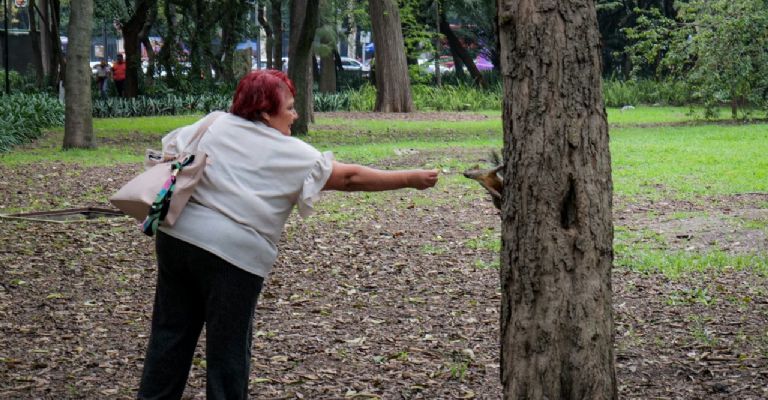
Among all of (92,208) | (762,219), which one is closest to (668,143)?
(762,219)

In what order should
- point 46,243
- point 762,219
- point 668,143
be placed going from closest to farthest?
1. point 46,243
2. point 762,219
3. point 668,143

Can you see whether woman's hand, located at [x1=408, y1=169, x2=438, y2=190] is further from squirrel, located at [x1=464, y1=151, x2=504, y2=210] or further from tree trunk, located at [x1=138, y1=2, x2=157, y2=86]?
tree trunk, located at [x1=138, y1=2, x2=157, y2=86]

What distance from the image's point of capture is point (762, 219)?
1085 centimetres

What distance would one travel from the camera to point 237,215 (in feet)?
14.0

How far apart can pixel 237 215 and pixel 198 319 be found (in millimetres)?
548

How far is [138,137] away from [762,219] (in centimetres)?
1454

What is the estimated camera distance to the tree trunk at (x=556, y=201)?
4.12m

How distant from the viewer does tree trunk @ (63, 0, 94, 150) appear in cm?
1839

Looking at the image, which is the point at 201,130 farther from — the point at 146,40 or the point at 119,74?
the point at 146,40

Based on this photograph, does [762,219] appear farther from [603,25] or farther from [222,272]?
[603,25]

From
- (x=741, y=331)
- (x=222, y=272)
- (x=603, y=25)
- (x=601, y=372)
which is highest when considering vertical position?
(x=603, y=25)

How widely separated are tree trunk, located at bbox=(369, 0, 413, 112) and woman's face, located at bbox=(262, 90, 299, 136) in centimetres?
2731

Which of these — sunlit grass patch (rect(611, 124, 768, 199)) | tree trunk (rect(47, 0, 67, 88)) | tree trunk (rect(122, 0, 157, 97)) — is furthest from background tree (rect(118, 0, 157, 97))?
sunlit grass patch (rect(611, 124, 768, 199))

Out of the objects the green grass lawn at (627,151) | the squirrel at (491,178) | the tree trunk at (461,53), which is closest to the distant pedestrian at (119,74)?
the green grass lawn at (627,151)
